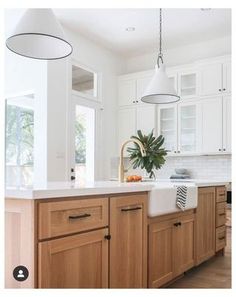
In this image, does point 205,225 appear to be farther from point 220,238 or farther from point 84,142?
point 84,142

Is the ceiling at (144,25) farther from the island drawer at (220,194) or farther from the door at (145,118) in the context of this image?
the island drawer at (220,194)

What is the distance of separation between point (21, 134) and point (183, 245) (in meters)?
3.28

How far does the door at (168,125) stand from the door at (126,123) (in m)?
0.48

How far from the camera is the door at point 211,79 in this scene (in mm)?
5227

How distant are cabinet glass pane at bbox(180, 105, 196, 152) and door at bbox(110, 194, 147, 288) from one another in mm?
3373

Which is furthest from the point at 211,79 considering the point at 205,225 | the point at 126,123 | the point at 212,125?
the point at 205,225

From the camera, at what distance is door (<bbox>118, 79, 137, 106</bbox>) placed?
20.0 ft

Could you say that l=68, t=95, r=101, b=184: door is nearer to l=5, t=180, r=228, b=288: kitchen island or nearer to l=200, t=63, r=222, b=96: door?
l=200, t=63, r=222, b=96: door

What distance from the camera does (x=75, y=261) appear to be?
1693mm

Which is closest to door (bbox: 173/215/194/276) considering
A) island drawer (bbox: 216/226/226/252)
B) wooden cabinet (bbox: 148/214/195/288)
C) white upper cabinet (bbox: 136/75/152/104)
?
wooden cabinet (bbox: 148/214/195/288)

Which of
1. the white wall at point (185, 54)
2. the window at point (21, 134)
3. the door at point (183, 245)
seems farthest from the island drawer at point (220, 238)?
the white wall at point (185, 54)

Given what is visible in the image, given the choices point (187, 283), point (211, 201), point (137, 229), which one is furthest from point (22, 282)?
point (211, 201)

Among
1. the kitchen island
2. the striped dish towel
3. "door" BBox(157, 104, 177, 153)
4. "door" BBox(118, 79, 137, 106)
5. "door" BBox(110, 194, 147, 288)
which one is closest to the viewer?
the kitchen island

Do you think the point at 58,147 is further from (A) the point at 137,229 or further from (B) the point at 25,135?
(A) the point at 137,229
